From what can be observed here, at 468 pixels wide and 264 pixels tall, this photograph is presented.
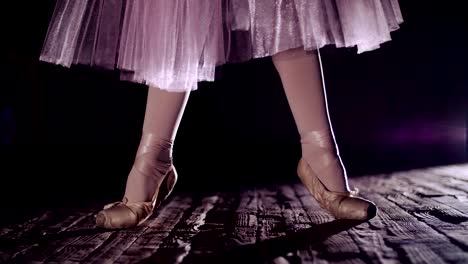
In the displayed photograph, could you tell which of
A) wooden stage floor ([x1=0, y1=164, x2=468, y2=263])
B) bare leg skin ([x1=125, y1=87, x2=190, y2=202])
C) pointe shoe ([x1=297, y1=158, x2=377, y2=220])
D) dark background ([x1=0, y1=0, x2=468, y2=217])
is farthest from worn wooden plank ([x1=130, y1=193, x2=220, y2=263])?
dark background ([x1=0, y1=0, x2=468, y2=217])

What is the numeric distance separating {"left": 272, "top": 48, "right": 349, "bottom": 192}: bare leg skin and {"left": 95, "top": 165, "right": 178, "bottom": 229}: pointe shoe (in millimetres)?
344

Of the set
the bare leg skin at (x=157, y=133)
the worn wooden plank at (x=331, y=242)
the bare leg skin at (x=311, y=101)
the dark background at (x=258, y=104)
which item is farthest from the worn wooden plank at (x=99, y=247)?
the dark background at (x=258, y=104)

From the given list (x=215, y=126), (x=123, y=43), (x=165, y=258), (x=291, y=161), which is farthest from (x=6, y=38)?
(x=165, y=258)

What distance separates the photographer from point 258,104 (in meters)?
2.98

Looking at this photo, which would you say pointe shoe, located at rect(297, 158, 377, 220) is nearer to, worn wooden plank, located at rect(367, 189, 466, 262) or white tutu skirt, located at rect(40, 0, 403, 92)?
worn wooden plank, located at rect(367, 189, 466, 262)

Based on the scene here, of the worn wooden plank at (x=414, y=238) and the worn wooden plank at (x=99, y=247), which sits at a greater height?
the worn wooden plank at (x=414, y=238)

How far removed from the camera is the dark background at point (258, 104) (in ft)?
9.52

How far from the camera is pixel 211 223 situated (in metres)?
0.88

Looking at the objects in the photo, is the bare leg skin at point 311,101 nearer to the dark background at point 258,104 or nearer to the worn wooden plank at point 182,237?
the worn wooden plank at point 182,237

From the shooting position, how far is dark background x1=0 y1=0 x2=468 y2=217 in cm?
290

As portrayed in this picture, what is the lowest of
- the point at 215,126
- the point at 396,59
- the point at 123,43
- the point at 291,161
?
the point at 291,161

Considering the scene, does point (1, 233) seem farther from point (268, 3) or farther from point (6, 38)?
point (6, 38)

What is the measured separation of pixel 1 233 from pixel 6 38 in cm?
235

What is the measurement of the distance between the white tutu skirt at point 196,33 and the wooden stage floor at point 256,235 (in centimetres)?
30
